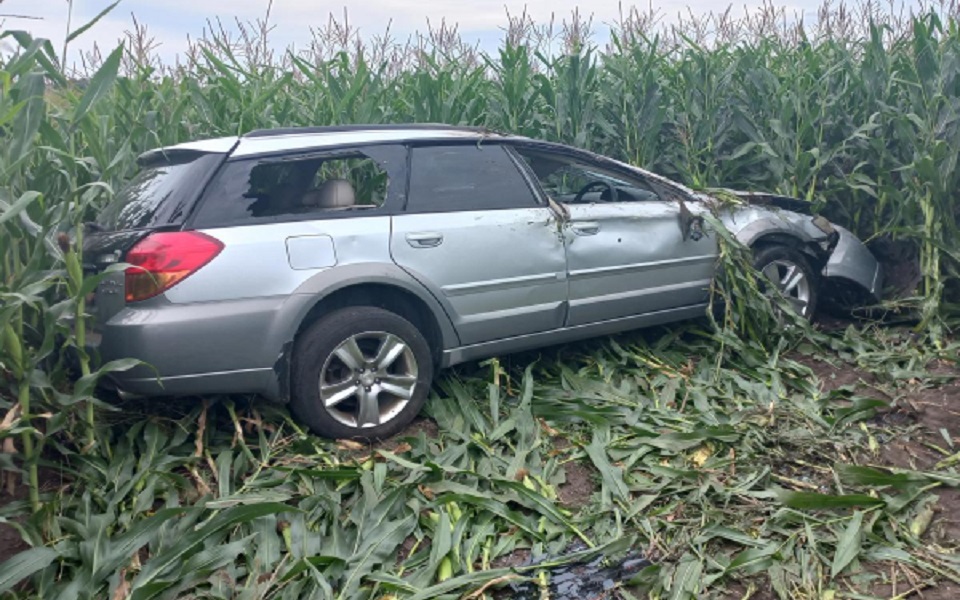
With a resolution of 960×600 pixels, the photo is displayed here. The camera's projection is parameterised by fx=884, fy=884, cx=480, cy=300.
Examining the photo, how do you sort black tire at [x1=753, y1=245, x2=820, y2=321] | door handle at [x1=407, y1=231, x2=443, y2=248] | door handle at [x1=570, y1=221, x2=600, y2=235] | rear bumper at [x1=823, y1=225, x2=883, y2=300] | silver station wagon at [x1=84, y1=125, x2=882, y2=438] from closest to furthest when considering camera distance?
silver station wagon at [x1=84, y1=125, x2=882, y2=438], door handle at [x1=407, y1=231, x2=443, y2=248], door handle at [x1=570, y1=221, x2=600, y2=235], black tire at [x1=753, y1=245, x2=820, y2=321], rear bumper at [x1=823, y1=225, x2=883, y2=300]

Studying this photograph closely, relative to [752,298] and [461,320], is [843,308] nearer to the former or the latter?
[752,298]

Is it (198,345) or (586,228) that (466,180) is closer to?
(586,228)

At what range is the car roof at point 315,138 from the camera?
454 centimetres

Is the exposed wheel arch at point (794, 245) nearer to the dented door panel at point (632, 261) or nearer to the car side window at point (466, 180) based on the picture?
the dented door panel at point (632, 261)

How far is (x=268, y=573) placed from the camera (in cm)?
340

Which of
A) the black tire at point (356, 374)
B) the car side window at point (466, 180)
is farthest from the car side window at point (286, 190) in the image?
the black tire at point (356, 374)

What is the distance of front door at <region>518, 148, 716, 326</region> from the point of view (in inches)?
211

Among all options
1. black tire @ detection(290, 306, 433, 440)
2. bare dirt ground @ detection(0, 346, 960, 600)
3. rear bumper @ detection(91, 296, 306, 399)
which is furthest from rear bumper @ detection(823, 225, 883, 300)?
rear bumper @ detection(91, 296, 306, 399)

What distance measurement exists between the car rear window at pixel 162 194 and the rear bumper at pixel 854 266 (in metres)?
4.41

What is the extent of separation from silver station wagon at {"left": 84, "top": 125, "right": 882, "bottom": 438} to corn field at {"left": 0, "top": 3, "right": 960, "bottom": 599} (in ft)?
0.81

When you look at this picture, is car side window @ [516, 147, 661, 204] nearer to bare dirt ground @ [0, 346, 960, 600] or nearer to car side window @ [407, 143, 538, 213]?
car side window @ [407, 143, 538, 213]

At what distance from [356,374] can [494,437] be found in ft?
2.57

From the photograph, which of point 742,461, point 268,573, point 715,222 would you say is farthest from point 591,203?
point 268,573

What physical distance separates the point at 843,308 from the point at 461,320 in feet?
11.3
